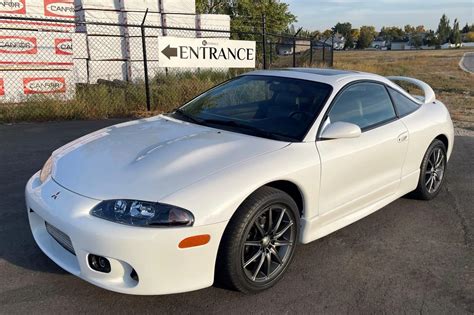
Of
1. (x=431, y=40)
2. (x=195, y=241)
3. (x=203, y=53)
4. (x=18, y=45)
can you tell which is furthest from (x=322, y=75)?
(x=431, y=40)

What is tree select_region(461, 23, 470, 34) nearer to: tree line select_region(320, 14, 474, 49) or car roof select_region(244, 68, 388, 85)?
tree line select_region(320, 14, 474, 49)

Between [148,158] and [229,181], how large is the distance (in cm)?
64

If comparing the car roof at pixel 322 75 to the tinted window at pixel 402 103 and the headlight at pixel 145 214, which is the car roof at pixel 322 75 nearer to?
the tinted window at pixel 402 103

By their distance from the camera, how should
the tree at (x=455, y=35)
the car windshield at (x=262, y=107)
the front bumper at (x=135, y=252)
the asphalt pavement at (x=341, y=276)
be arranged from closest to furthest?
the front bumper at (x=135, y=252) → the asphalt pavement at (x=341, y=276) → the car windshield at (x=262, y=107) → the tree at (x=455, y=35)

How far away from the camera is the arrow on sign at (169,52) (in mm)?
9430

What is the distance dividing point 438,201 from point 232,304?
306cm

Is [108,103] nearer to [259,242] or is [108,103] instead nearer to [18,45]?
[18,45]

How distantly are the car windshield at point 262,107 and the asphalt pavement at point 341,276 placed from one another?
3.40 ft

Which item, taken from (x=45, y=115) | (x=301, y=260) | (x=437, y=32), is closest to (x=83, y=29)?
(x=45, y=115)

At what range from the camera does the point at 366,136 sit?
3.73m

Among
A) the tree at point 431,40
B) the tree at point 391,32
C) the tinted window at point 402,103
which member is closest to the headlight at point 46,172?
the tinted window at point 402,103

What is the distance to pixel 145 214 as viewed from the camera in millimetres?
2541

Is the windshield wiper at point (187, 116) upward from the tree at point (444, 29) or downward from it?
downward

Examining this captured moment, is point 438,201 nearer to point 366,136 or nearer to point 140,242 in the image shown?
point 366,136
